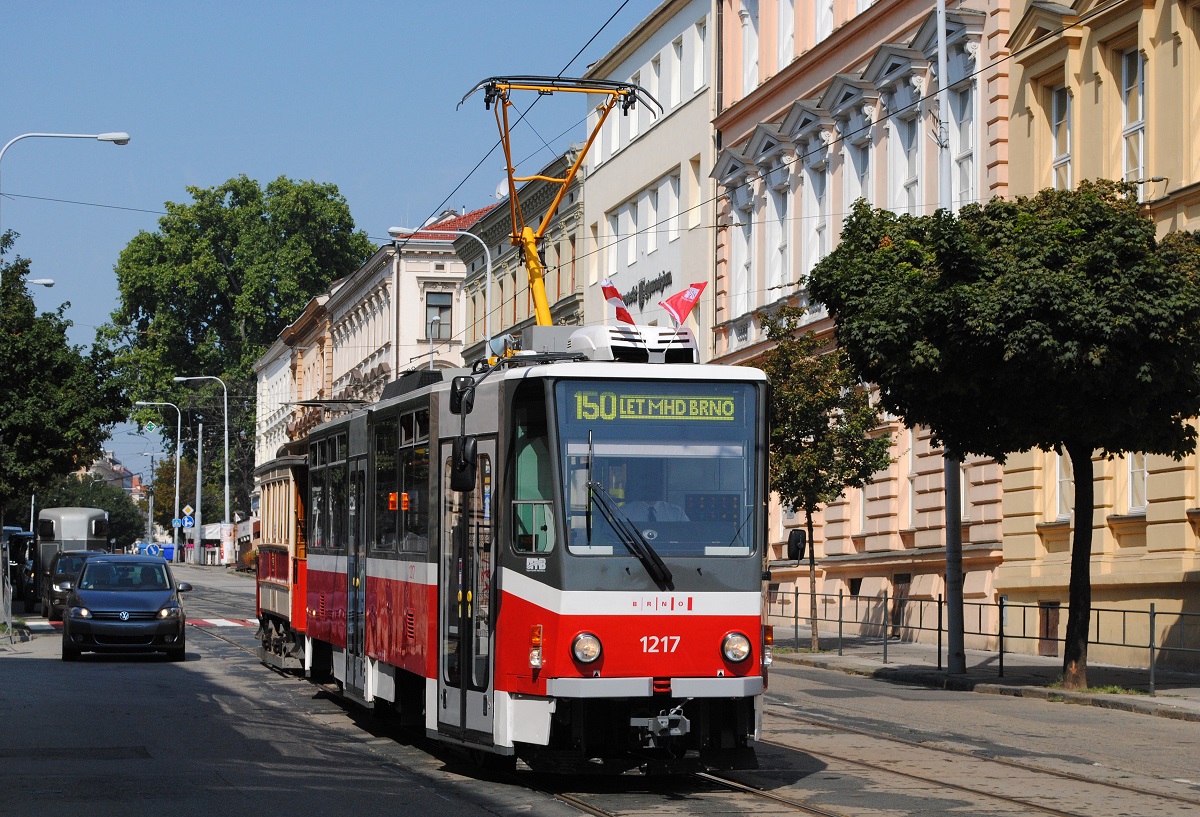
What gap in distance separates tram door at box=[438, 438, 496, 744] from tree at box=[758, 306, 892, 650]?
16.7 meters

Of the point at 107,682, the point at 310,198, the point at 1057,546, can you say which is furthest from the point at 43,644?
the point at 310,198

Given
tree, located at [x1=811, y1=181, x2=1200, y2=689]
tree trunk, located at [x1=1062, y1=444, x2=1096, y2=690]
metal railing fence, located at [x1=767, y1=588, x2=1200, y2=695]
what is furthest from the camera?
metal railing fence, located at [x1=767, y1=588, x2=1200, y2=695]

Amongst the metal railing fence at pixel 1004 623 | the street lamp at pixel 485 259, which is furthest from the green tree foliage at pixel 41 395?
the metal railing fence at pixel 1004 623

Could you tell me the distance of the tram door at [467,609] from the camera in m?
12.9

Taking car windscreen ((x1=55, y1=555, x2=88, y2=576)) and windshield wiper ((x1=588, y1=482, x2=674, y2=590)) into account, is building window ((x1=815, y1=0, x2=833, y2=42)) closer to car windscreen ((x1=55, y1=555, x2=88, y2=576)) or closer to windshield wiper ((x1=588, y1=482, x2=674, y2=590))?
car windscreen ((x1=55, y1=555, x2=88, y2=576))

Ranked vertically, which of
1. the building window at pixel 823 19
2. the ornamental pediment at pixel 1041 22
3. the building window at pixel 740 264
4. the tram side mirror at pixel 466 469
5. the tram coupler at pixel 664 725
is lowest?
the tram coupler at pixel 664 725

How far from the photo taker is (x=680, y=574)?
12.4 metres

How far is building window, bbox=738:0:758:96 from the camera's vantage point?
145ft

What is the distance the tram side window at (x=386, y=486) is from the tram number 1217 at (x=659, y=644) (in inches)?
154

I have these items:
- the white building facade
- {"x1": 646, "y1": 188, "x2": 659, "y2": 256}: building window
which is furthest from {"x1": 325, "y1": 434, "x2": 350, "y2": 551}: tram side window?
{"x1": 646, "y1": 188, "x2": 659, "y2": 256}: building window

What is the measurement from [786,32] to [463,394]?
30.6 meters

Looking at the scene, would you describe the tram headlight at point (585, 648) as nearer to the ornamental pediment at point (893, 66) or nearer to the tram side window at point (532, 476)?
the tram side window at point (532, 476)

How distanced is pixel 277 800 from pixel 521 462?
2833mm

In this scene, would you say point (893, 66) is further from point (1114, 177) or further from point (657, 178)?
point (657, 178)
